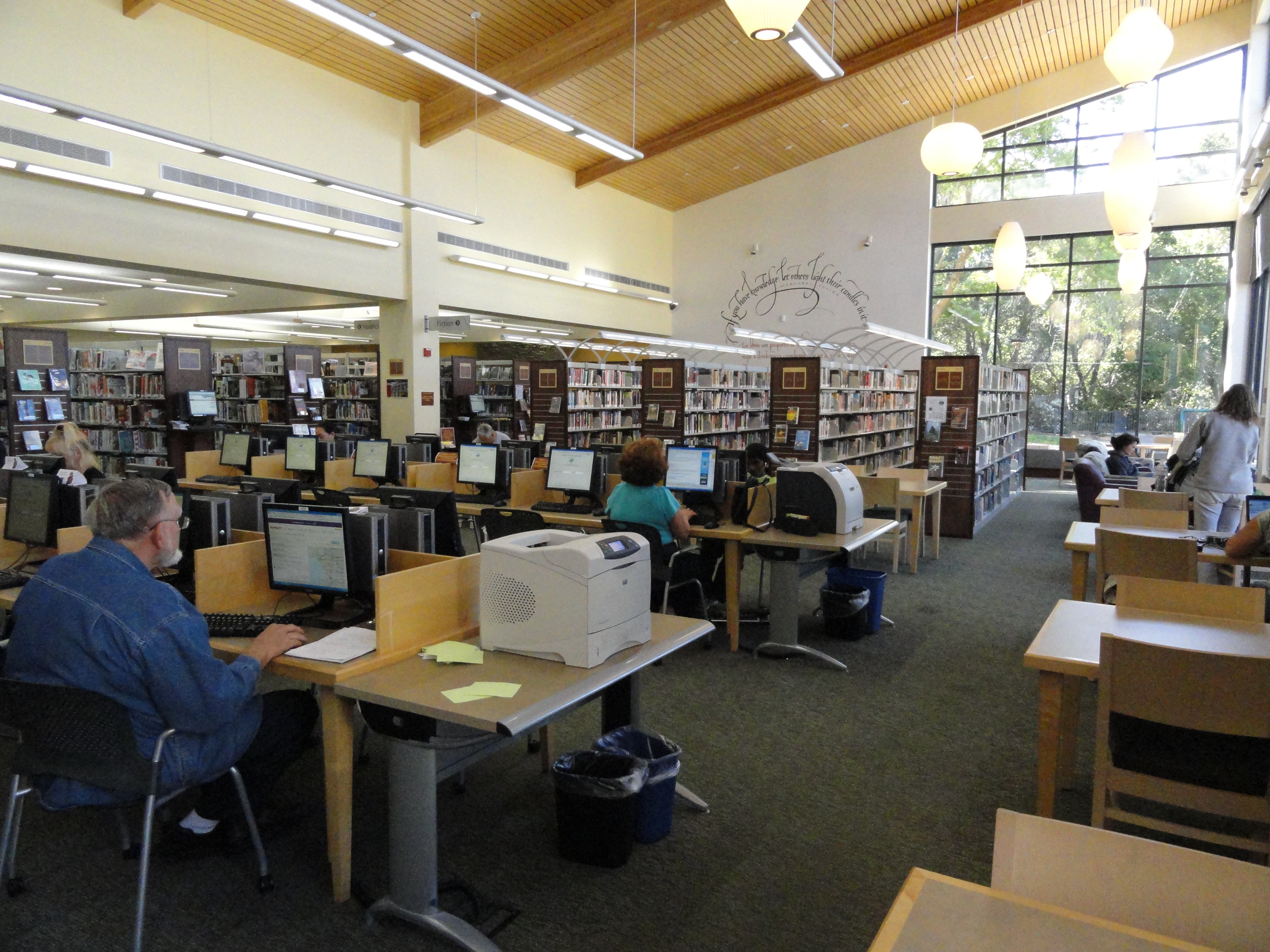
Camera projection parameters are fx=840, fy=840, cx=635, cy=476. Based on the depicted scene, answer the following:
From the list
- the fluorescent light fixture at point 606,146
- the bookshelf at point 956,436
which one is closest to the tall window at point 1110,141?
the bookshelf at point 956,436

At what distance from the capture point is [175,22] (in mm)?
8438

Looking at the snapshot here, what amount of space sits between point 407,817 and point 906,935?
5.18 feet

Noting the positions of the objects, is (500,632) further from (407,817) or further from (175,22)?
(175,22)

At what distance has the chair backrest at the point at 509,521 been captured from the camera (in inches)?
197

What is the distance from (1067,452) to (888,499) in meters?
9.00

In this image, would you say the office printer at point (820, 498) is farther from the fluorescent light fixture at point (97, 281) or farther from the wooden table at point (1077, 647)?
the fluorescent light fixture at point (97, 281)

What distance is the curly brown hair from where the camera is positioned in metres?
4.69

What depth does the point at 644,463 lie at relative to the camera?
4.69 metres

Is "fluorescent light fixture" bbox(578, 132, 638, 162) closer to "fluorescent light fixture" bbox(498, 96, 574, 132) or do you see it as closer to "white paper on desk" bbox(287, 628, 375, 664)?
"fluorescent light fixture" bbox(498, 96, 574, 132)

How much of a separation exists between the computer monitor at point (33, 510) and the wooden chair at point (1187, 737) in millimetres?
4233

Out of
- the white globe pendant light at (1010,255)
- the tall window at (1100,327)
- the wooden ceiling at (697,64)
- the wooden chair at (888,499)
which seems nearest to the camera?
the white globe pendant light at (1010,255)

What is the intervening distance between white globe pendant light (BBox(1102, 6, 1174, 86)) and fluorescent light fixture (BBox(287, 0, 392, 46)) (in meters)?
4.44

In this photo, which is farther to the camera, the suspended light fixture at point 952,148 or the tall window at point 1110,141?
the tall window at point 1110,141

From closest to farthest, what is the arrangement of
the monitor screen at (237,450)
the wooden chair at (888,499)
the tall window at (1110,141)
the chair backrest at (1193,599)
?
the chair backrest at (1193,599)
the wooden chair at (888,499)
the monitor screen at (237,450)
the tall window at (1110,141)
